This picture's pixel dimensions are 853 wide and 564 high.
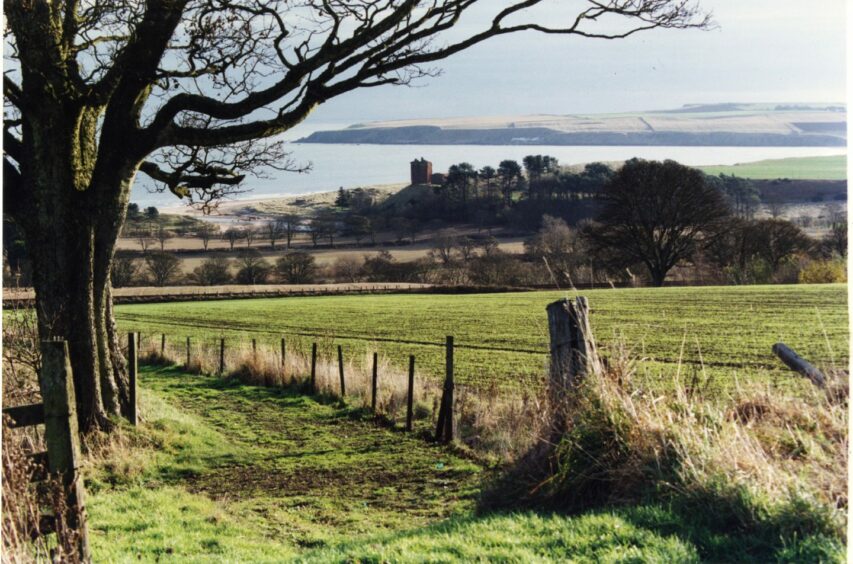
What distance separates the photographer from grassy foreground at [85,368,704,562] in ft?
20.5

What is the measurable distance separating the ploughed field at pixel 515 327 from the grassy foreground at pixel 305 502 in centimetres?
389

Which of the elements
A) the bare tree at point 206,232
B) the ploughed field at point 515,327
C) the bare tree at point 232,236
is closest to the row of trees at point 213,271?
the ploughed field at point 515,327

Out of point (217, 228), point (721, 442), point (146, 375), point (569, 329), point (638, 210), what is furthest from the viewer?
point (217, 228)

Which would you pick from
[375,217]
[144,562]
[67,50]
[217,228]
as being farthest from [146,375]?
[375,217]

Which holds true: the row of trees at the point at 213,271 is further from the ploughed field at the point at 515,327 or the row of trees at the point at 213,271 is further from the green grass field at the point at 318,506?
the green grass field at the point at 318,506

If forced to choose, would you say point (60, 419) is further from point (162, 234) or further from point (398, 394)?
point (162, 234)

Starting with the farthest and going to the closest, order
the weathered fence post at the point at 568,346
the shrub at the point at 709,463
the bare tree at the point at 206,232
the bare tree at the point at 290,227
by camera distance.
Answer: the bare tree at the point at 290,227, the bare tree at the point at 206,232, the weathered fence post at the point at 568,346, the shrub at the point at 709,463

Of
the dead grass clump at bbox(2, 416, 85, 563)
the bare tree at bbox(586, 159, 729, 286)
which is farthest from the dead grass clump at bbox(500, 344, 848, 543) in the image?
the bare tree at bbox(586, 159, 729, 286)

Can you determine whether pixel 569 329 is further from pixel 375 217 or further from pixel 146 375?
pixel 375 217

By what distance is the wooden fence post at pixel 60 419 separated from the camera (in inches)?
300

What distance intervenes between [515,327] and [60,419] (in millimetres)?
30991

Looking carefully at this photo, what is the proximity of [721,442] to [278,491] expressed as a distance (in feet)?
23.5

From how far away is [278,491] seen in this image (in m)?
12.1

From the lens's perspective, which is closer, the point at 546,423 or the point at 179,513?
the point at 546,423
